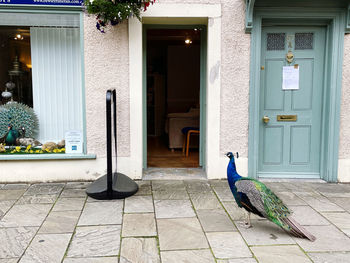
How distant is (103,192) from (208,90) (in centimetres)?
220

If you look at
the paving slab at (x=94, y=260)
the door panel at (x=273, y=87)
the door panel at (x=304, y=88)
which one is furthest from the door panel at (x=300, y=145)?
the paving slab at (x=94, y=260)

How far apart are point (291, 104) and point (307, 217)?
2115 millimetres

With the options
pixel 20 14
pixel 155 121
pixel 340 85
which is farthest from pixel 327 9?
pixel 155 121

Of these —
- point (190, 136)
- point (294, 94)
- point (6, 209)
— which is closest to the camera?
point (6, 209)

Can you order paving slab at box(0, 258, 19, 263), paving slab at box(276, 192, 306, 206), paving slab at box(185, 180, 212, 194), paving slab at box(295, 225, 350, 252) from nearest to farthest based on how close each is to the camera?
1. paving slab at box(0, 258, 19, 263)
2. paving slab at box(295, 225, 350, 252)
3. paving slab at box(276, 192, 306, 206)
4. paving slab at box(185, 180, 212, 194)

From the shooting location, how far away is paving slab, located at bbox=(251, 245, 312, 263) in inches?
121

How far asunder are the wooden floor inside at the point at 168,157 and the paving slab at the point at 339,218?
280 centimetres

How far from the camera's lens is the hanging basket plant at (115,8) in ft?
15.3

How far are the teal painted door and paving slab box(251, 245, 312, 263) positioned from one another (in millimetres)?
2438

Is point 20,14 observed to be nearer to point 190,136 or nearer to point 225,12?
point 225,12

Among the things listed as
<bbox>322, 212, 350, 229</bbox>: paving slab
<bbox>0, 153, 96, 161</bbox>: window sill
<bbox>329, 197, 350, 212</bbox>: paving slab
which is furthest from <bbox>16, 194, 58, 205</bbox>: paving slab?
<bbox>329, 197, 350, 212</bbox>: paving slab

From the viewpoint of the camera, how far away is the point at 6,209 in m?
4.23

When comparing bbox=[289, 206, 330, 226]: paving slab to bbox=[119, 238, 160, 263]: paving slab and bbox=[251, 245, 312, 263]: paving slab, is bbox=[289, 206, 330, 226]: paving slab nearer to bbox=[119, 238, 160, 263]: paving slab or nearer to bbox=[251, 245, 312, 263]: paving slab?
bbox=[251, 245, 312, 263]: paving slab

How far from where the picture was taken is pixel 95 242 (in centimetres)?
340
